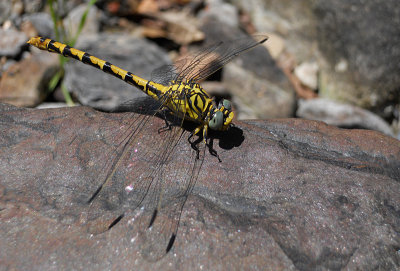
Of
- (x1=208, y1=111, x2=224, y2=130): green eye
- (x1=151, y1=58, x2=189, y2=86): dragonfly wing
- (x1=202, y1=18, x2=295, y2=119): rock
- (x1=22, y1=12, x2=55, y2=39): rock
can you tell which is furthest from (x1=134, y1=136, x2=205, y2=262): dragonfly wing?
(x1=22, y1=12, x2=55, y2=39): rock

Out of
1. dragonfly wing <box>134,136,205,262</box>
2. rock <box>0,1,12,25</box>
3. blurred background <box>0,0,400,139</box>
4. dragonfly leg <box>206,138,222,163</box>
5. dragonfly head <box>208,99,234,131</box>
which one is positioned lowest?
blurred background <box>0,0,400,139</box>

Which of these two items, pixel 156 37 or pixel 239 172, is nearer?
pixel 239 172

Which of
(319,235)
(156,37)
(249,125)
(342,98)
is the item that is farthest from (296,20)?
(319,235)

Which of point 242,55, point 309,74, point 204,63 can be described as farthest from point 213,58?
point 309,74

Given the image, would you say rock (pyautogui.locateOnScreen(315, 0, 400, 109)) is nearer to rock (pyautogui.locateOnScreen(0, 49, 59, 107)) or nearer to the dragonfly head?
the dragonfly head

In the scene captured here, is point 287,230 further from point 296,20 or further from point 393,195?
point 296,20

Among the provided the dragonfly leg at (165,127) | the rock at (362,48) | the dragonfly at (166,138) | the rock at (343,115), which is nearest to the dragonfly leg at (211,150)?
the dragonfly at (166,138)

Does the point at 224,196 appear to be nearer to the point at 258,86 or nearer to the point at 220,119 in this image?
the point at 220,119
